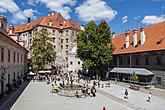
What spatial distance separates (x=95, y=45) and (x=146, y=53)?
1155 cm

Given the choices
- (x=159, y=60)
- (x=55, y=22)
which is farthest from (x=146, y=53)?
(x=55, y=22)

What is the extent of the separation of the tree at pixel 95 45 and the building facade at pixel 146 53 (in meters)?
2.88

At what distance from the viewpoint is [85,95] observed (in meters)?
28.3

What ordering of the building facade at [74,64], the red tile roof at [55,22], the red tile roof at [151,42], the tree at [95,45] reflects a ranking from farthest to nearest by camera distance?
the red tile roof at [55,22] < the building facade at [74,64] < the tree at [95,45] < the red tile roof at [151,42]

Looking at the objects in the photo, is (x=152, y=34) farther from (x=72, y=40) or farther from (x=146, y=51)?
(x=72, y=40)

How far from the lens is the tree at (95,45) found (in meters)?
46.1

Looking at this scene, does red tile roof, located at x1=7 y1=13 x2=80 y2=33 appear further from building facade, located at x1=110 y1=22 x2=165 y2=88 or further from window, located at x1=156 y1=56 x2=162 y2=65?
window, located at x1=156 y1=56 x2=162 y2=65

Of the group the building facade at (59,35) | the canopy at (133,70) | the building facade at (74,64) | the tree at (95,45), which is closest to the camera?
the canopy at (133,70)

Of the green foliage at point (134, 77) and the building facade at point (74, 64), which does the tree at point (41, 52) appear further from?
the green foliage at point (134, 77)

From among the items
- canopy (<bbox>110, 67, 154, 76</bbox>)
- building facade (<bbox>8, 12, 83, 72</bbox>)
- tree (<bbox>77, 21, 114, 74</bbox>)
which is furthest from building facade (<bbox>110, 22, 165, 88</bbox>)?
building facade (<bbox>8, 12, 83, 72</bbox>)

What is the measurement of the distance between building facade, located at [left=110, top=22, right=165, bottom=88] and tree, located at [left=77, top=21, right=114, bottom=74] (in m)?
2.88

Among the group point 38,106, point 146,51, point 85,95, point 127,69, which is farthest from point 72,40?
point 38,106

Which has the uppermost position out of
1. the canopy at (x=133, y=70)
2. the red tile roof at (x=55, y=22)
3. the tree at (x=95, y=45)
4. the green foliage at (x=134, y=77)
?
the red tile roof at (x=55, y=22)

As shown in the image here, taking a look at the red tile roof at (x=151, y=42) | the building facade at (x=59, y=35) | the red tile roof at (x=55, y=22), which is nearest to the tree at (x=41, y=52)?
the red tile roof at (x=151, y=42)
